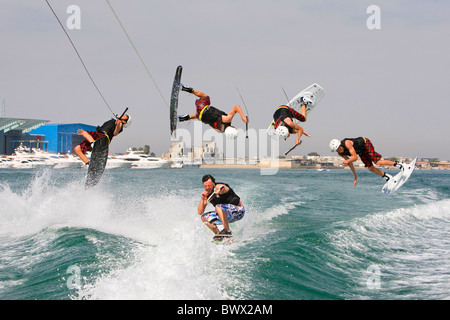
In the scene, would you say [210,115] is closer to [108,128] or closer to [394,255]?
[108,128]

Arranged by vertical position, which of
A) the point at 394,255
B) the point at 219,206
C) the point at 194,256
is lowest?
the point at 394,255

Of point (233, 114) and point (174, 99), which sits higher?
point (174, 99)

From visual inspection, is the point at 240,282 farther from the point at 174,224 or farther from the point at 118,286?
the point at 174,224

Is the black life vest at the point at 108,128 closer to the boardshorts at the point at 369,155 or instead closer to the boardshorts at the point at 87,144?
the boardshorts at the point at 87,144

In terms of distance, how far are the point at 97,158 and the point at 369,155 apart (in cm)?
694

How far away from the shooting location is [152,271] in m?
6.50

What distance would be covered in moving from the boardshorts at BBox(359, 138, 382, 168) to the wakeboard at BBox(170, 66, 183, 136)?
473 cm

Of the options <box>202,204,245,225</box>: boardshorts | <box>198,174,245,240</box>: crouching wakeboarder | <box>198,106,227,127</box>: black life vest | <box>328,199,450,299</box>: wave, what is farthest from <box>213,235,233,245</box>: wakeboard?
<box>198,106,227,127</box>: black life vest

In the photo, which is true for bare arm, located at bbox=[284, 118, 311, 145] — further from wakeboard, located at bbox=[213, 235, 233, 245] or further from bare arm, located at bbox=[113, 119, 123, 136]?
bare arm, located at bbox=[113, 119, 123, 136]

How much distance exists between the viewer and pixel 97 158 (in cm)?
1083

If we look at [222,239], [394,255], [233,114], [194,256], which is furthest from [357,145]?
[194,256]

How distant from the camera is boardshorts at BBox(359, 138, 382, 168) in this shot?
10.6 meters
